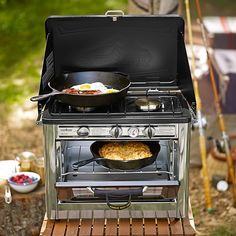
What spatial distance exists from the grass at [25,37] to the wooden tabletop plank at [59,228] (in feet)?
16.0

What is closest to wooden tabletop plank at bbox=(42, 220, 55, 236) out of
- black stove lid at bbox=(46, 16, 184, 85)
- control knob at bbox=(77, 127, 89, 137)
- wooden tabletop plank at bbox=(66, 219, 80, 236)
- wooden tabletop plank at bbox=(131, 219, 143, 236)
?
wooden tabletop plank at bbox=(66, 219, 80, 236)

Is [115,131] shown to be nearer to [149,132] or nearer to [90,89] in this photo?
[149,132]

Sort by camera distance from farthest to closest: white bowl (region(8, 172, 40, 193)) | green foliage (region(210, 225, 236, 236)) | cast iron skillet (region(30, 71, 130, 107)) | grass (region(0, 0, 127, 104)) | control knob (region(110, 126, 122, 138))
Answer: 1. grass (region(0, 0, 127, 104))
2. green foliage (region(210, 225, 236, 236))
3. white bowl (region(8, 172, 40, 193))
4. cast iron skillet (region(30, 71, 130, 107))
5. control knob (region(110, 126, 122, 138))

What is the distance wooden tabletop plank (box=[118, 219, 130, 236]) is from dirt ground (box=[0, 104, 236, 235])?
1.66 metres

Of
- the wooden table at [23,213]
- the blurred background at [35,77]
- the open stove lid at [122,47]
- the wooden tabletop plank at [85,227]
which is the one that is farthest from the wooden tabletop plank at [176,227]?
the blurred background at [35,77]

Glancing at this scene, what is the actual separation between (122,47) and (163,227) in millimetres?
1256

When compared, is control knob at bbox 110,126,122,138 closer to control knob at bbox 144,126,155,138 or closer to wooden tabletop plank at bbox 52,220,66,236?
control knob at bbox 144,126,155,138

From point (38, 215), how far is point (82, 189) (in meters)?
1.11

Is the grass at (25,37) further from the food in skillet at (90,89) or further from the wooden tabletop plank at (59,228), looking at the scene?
the wooden tabletop plank at (59,228)

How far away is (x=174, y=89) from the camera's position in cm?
439

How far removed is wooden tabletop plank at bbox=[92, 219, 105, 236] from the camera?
155 inches

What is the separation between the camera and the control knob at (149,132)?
12.4 ft

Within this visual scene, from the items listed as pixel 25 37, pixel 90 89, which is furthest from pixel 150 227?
pixel 25 37

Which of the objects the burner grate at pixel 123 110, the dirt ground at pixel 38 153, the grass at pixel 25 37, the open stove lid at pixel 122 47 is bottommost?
the grass at pixel 25 37
